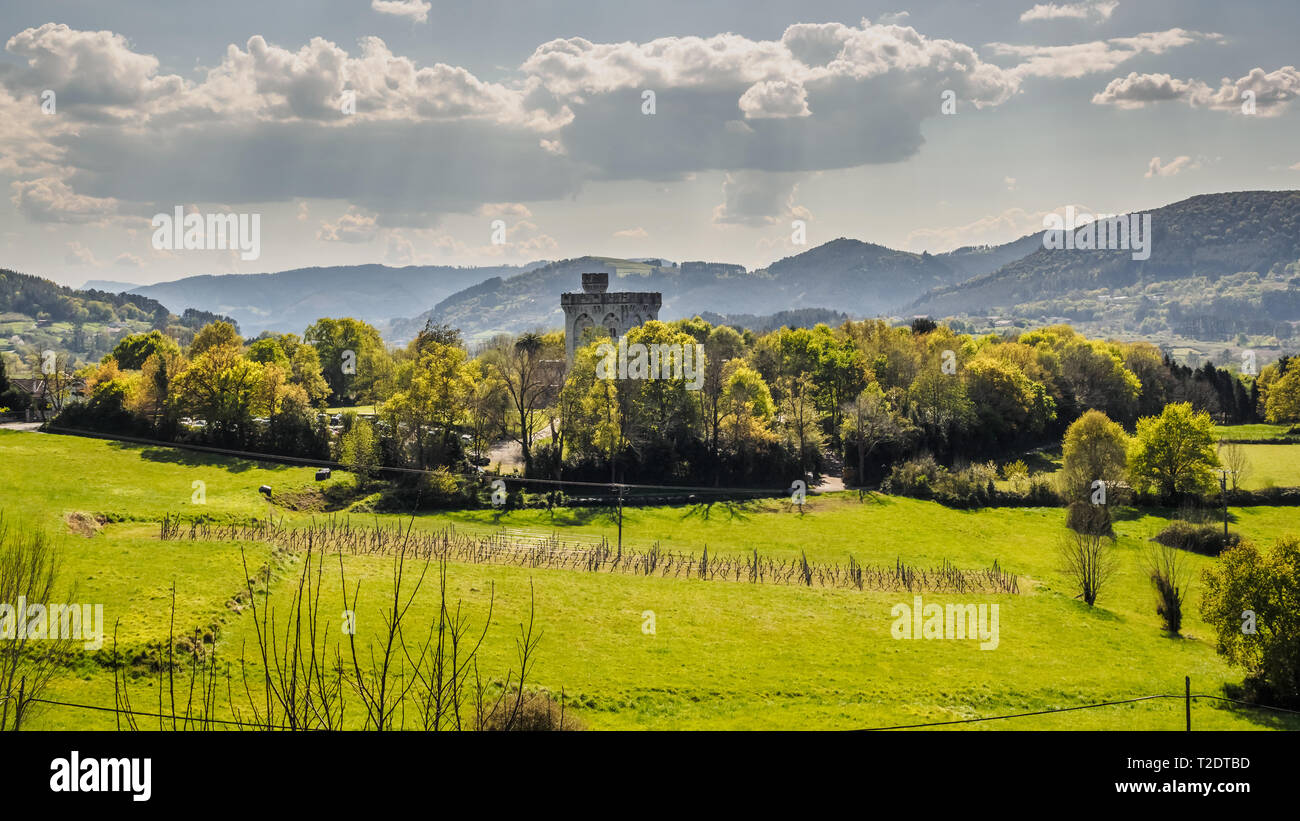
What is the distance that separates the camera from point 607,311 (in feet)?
378

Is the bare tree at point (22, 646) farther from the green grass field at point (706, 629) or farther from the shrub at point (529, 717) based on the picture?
the shrub at point (529, 717)

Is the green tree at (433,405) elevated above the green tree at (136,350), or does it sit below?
below

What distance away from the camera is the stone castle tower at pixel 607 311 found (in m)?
115

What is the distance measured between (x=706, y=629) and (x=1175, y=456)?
5736 centimetres

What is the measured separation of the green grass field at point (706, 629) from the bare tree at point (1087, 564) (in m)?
1.14

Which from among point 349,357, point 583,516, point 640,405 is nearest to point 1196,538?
point 640,405

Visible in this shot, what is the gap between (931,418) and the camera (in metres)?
88.9

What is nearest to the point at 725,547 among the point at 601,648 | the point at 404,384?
the point at 601,648

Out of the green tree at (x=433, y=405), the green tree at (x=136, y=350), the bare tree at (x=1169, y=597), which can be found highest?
the green tree at (x=136, y=350)

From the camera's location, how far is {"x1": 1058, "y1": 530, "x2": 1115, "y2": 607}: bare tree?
4938cm

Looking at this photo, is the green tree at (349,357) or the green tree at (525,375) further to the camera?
the green tree at (349,357)

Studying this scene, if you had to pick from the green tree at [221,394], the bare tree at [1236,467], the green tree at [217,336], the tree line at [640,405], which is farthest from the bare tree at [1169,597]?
the green tree at [217,336]

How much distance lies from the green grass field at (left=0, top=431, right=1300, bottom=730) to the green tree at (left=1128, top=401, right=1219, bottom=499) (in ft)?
63.7
